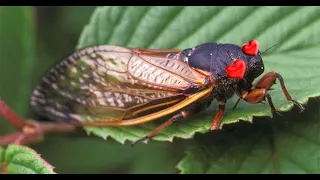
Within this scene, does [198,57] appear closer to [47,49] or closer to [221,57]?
[221,57]

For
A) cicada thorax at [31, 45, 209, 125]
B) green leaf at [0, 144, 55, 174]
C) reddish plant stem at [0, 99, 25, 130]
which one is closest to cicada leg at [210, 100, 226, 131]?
cicada thorax at [31, 45, 209, 125]

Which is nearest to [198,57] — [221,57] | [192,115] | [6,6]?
[221,57]

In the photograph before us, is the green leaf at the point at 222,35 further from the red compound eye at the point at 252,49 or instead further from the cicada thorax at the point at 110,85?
the red compound eye at the point at 252,49

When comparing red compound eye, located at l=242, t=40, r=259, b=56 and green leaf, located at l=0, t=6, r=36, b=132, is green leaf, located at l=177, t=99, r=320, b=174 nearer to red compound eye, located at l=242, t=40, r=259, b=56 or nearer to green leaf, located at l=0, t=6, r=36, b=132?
red compound eye, located at l=242, t=40, r=259, b=56

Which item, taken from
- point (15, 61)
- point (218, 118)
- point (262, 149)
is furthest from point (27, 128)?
point (262, 149)

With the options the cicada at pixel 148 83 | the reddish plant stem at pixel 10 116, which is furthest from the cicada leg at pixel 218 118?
the reddish plant stem at pixel 10 116
